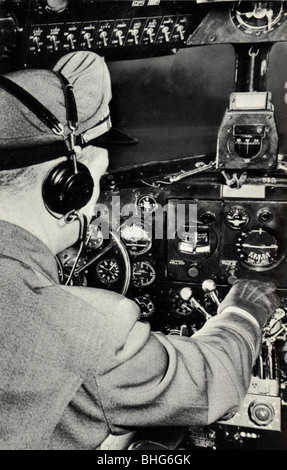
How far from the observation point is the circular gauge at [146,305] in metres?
1.82

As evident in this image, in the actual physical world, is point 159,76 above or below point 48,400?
above

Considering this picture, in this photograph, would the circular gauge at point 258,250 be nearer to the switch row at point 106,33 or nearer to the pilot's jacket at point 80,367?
the pilot's jacket at point 80,367

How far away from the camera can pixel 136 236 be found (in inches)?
69.4

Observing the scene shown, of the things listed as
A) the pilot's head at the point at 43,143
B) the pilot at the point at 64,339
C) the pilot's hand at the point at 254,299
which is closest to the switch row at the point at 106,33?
the pilot's head at the point at 43,143

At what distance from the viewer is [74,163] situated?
47.4 inches

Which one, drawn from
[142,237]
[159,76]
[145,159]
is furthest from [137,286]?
[159,76]

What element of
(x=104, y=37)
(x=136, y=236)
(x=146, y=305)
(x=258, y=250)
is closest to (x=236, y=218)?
(x=258, y=250)

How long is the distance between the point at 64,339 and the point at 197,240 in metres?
0.85

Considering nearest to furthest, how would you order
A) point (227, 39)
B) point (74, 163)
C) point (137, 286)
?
point (74, 163), point (227, 39), point (137, 286)

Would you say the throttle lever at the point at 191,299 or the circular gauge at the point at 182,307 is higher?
the throttle lever at the point at 191,299

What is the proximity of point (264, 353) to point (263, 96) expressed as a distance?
927 millimetres

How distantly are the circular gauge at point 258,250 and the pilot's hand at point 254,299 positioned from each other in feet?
0.24

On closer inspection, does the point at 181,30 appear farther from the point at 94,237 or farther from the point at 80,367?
the point at 80,367
